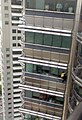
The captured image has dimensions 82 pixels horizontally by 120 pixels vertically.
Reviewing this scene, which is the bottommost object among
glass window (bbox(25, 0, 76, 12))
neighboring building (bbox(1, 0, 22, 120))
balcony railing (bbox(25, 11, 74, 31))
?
neighboring building (bbox(1, 0, 22, 120))

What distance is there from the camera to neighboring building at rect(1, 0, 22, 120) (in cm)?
3810

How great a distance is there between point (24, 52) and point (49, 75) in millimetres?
2836

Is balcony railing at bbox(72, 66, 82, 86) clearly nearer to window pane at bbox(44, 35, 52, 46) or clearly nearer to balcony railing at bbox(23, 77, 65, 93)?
balcony railing at bbox(23, 77, 65, 93)

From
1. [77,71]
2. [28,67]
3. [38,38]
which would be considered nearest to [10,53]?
[28,67]

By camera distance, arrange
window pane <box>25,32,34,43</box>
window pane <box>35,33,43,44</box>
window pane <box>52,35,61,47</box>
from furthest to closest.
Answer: window pane <box>25,32,34,43</box>
window pane <box>35,33,43,44</box>
window pane <box>52,35,61,47</box>

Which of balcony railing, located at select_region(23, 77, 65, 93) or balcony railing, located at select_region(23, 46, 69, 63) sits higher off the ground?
balcony railing, located at select_region(23, 46, 69, 63)

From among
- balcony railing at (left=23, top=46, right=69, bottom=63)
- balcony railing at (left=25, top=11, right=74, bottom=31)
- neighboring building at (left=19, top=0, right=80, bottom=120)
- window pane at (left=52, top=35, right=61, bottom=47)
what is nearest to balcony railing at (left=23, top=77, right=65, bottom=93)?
neighboring building at (left=19, top=0, right=80, bottom=120)

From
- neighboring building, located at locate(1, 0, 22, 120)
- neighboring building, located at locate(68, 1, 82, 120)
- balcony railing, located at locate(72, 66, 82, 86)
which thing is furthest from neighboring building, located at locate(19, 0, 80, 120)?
neighboring building, located at locate(1, 0, 22, 120)

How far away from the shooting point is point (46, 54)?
16.0 metres

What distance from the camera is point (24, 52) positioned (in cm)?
1683

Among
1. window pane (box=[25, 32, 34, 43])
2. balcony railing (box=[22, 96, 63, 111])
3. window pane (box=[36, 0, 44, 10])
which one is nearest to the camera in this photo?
window pane (box=[36, 0, 44, 10])

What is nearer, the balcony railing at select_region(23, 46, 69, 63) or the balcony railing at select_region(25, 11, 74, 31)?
the balcony railing at select_region(25, 11, 74, 31)

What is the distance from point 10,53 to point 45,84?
25.8m

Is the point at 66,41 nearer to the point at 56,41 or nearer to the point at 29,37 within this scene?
the point at 56,41
